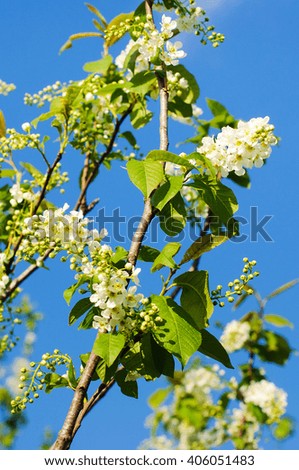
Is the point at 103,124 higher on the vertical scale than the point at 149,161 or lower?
higher

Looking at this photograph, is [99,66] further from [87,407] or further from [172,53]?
[87,407]

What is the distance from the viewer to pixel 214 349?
2129 millimetres

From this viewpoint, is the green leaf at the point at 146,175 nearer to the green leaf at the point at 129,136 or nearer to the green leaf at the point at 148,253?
the green leaf at the point at 148,253

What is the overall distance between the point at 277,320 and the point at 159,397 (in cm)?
159

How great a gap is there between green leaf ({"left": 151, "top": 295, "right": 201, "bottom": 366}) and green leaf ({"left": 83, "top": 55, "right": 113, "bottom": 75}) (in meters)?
2.26

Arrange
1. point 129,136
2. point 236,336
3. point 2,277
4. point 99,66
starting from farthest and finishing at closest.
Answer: point 236,336 → point 129,136 → point 99,66 → point 2,277

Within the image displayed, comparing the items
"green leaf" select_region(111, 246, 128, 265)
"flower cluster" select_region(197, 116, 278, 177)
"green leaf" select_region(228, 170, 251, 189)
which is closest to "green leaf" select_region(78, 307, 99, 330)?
"green leaf" select_region(111, 246, 128, 265)

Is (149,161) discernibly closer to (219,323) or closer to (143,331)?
(143,331)

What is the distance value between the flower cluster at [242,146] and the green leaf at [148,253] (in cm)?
46

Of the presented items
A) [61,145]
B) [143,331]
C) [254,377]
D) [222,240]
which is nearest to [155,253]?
[222,240]

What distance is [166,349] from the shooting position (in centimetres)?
198

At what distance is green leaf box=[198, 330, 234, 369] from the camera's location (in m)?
2.12

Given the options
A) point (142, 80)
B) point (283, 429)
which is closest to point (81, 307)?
point (142, 80)

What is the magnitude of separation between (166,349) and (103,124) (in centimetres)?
233
